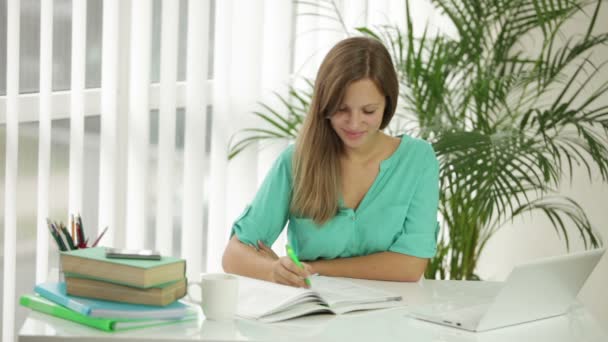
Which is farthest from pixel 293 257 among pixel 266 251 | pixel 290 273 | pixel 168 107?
pixel 168 107

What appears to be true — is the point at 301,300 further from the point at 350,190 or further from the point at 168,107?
the point at 168,107

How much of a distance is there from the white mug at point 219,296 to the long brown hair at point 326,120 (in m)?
0.66

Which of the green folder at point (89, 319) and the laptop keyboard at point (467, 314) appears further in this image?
the laptop keyboard at point (467, 314)

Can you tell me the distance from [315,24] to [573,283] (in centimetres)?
210

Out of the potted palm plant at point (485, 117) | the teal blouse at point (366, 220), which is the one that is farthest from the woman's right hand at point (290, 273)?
the potted palm plant at point (485, 117)

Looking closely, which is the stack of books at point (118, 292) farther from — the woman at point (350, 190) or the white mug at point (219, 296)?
the woman at point (350, 190)

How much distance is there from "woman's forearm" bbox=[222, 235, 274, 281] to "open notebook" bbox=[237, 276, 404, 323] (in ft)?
0.55

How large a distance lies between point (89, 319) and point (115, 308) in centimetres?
6

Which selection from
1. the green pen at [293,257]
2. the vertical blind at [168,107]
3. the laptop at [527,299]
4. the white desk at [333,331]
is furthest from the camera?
the vertical blind at [168,107]

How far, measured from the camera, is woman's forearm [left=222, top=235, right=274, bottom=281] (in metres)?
2.20

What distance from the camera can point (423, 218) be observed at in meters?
2.46

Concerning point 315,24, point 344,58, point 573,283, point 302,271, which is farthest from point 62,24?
point 573,283

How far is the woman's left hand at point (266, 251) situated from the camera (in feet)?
7.56

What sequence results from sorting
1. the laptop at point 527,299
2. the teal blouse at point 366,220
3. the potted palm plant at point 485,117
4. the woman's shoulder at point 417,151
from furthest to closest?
1. the potted palm plant at point 485,117
2. the woman's shoulder at point 417,151
3. the teal blouse at point 366,220
4. the laptop at point 527,299
